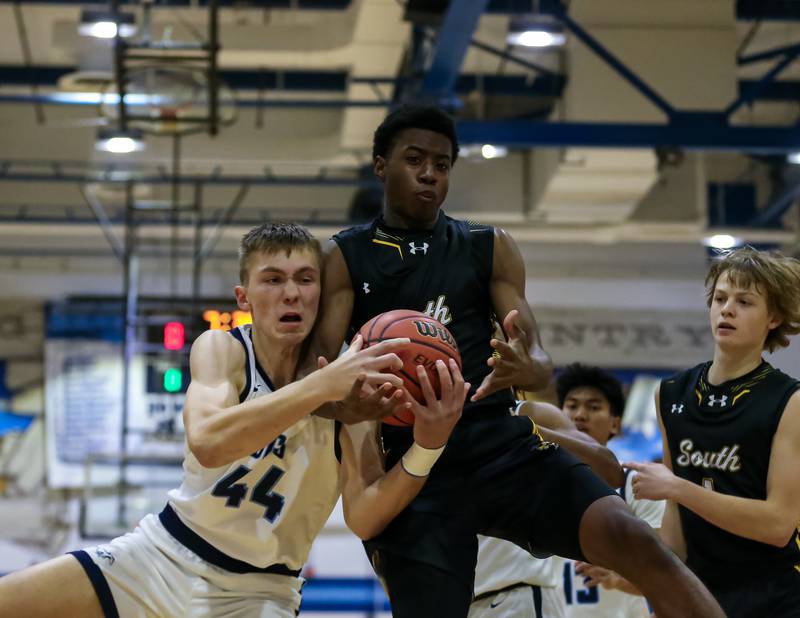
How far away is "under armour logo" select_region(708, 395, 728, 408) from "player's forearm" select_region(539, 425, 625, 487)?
476 mm

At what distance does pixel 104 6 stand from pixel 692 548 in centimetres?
1097

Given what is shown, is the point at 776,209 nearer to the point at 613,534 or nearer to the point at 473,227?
the point at 473,227

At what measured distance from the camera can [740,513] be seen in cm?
Answer: 447

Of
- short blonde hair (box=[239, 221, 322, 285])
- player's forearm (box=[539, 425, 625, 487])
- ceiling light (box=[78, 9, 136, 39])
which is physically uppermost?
ceiling light (box=[78, 9, 136, 39])

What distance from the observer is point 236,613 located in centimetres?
468

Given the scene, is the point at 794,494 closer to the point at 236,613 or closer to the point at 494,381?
the point at 494,381

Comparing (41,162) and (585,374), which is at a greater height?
(41,162)

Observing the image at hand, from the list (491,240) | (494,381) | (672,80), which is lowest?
(494,381)

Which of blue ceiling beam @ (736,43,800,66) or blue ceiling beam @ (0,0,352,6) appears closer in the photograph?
blue ceiling beam @ (736,43,800,66)

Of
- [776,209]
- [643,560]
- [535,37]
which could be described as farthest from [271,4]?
[643,560]

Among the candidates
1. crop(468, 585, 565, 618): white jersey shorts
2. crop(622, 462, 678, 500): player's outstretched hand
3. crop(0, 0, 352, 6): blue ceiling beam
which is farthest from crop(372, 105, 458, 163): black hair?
crop(0, 0, 352, 6): blue ceiling beam

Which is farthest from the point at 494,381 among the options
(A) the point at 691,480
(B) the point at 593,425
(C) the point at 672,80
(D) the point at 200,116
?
(C) the point at 672,80

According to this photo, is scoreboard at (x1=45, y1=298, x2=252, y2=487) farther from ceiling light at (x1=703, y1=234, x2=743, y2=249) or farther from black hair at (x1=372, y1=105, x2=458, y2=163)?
black hair at (x1=372, y1=105, x2=458, y2=163)

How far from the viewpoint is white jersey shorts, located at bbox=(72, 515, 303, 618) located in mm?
4641
